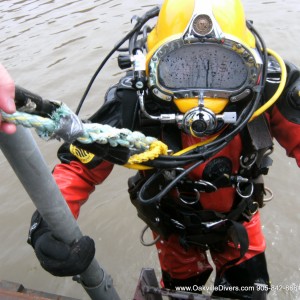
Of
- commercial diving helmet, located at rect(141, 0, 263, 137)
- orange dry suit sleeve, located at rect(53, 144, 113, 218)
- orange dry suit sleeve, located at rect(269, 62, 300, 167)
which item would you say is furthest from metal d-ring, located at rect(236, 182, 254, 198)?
orange dry suit sleeve, located at rect(53, 144, 113, 218)

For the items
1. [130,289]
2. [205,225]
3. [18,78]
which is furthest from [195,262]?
[18,78]

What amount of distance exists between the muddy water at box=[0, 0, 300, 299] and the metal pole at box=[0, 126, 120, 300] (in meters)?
1.58

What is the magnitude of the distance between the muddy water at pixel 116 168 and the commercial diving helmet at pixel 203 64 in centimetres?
164

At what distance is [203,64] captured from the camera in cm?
156

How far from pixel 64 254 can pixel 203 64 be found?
0.91m

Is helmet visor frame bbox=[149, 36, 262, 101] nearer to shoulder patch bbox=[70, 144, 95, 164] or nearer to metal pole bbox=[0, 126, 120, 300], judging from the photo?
shoulder patch bbox=[70, 144, 95, 164]

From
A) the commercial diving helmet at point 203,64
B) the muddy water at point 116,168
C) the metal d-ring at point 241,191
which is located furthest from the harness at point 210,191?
the muddy water at point 116,168

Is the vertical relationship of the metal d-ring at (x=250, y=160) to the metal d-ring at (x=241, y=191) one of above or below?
above

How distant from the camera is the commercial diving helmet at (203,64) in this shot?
1.49 m

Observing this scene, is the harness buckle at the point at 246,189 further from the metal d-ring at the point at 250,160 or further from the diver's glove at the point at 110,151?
the diver's glove at the point at 110,151

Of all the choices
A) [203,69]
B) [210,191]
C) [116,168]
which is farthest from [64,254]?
[116,168]

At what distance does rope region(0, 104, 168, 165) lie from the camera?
811 millimetres

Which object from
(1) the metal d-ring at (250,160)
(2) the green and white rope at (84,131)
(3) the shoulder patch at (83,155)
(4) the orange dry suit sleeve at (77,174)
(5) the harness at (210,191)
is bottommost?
(5) the harness at (210,191)

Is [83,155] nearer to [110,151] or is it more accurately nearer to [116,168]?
[110,151]
